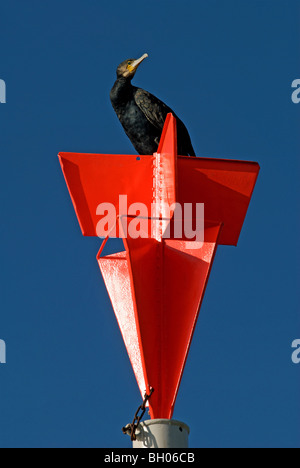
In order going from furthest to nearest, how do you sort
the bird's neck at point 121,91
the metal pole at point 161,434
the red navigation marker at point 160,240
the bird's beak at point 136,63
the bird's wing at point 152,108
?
the bird's neck at point 121,91 < the bird's beak at point 136,63 < the bird's wing at point 152,108 < the red navigation marker at point 160,240 < the metal pole at point 161,434

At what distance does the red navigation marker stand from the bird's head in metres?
2.46

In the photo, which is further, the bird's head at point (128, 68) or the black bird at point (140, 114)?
the bird's head at point (128, 68)

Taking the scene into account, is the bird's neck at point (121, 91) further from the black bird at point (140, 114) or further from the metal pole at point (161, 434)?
the metal pole at point (161, 434)

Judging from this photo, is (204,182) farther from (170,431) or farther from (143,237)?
(170,431)

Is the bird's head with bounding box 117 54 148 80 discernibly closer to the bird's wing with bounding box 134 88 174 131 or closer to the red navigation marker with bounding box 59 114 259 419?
the bird's wing with bounding box 134 88 174 131

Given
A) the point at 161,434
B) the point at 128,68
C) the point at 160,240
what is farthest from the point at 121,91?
the point at 161,434

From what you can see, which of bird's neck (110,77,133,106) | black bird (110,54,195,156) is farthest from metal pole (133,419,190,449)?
bird's neck (110,77,133,106)

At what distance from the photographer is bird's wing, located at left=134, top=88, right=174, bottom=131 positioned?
1360 centimetres

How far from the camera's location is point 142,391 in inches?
411

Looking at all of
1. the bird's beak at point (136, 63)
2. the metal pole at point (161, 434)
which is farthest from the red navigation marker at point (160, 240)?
the bird's beak at point (136, 63)

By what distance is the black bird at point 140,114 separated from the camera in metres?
13.6

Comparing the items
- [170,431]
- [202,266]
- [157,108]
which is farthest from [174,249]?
[157,108]
